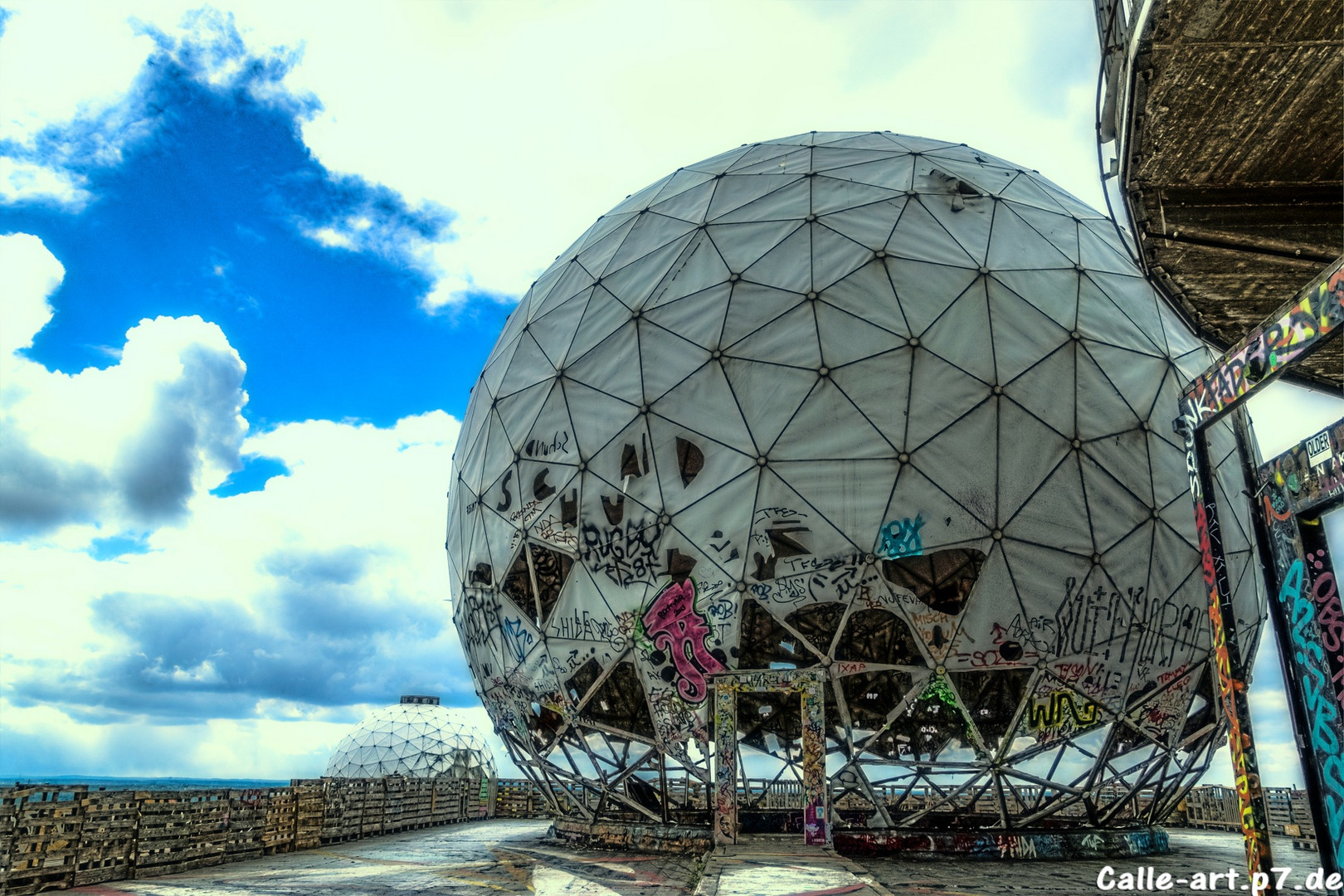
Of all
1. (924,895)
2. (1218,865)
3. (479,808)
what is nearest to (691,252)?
(924,895)

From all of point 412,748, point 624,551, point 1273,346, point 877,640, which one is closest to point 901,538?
point 877,640

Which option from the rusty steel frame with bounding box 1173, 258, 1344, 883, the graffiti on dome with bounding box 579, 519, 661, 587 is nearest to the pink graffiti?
the graffiti on dome with bounding box 579, 519, 661, 587

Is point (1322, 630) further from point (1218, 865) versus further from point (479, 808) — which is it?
point (479, 808)

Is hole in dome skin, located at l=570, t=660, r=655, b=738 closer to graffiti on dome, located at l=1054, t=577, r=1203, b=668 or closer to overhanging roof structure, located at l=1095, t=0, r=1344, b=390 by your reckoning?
graffiti on dome, located at l=1054, t=577, r=1203, b=668

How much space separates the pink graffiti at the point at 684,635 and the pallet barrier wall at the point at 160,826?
737 centimetres

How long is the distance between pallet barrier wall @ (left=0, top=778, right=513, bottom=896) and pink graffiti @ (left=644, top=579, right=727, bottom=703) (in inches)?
290

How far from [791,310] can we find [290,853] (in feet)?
40.7

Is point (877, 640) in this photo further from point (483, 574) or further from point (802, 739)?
point (483, 574)

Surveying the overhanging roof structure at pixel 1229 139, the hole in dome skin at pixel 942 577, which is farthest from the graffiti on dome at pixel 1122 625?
the overhanging roof structure at pixel 1229 139

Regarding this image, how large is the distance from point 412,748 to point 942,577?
27.2m

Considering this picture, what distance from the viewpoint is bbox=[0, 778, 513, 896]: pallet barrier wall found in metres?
9.78

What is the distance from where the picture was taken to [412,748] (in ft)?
106

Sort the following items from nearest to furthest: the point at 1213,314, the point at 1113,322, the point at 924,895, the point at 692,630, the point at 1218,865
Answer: the point at 924,895, the point at 1213,314, the point at 1218,865, the point at 692,630, the point at 1113,322

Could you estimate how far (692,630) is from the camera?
11.4 metres
